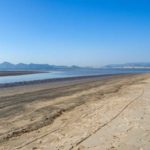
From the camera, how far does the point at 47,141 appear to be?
21.2ft

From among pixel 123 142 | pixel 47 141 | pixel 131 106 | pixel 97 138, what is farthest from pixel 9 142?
pixel 131 106

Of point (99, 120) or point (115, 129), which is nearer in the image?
point (115, 129)

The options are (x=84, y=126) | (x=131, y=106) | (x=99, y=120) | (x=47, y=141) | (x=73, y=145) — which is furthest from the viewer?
(x=131, y=106)

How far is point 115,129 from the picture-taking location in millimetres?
7309

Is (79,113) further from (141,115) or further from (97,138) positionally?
(97,138)

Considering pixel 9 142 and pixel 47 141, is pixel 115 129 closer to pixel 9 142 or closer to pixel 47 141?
pixel 47 141

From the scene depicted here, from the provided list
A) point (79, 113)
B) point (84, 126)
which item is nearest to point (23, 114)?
point (79, 113)

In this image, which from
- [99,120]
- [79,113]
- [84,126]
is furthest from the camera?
[79,113]

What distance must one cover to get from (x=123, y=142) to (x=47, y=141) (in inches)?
80.1

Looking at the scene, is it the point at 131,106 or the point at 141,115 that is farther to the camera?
the point at 131,106

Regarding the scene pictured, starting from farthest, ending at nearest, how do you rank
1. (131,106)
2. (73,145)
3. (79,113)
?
(131,106) < (79,113) < (73,145)

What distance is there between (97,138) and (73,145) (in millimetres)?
822

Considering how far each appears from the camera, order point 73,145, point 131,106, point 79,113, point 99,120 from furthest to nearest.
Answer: point 131,106 < point 79,113 < point 99,120 < point 73,145

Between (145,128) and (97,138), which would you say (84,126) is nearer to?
(97,138)
